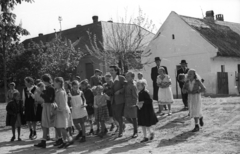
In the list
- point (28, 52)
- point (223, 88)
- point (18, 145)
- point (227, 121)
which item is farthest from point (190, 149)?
point (28, 52)

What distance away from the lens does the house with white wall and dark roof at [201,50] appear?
980 inches

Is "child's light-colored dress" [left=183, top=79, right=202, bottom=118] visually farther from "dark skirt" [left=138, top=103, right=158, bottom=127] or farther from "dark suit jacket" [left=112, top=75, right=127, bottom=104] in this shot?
"dark suit jacket" [left=112, top=75, right=127, bottom=104]

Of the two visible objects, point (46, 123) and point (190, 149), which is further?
point (46, 123)

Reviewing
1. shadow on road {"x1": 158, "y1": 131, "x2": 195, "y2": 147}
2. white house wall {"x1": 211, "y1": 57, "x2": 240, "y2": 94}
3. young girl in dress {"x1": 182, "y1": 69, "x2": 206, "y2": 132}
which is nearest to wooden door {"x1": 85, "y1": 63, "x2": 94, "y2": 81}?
white house wall {"x1": 211, "y1": 57, "x2": 240, "y2": 94}

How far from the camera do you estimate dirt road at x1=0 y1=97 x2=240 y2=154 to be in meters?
7.25

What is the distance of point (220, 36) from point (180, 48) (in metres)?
3.85

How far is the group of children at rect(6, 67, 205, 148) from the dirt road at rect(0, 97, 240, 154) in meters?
0.31

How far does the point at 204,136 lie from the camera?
8.35 metres

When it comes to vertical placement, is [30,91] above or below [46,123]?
above

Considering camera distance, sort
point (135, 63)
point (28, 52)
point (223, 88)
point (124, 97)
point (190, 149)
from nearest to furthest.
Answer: point (190, 149) → point (124, 97) → point (223, 88) → point (135, 63) → point (28, 52)

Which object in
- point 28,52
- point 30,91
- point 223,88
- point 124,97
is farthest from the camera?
point 28,52

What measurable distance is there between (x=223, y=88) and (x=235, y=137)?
17443mm

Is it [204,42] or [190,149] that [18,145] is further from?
[204,42]

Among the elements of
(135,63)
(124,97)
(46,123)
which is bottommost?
(46,123)
